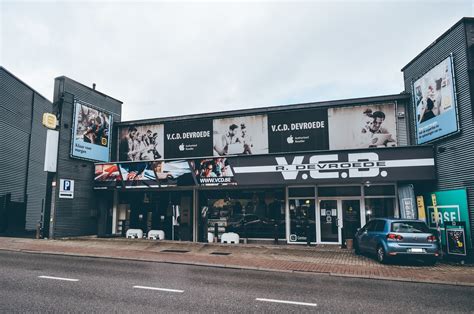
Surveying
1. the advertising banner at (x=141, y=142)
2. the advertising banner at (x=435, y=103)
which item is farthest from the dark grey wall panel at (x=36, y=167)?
the advertising banner at (x=435, y=103)

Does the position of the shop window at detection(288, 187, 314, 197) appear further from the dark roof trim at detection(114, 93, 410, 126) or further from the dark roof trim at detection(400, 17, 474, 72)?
the dark roof trim at detection(400, 17, 474, 72)

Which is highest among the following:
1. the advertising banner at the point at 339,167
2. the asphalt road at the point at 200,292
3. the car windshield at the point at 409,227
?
A: the advertising banner at the point at 339,167

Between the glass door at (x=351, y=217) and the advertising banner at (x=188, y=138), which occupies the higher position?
the advertising banner at (x=188, y=138)

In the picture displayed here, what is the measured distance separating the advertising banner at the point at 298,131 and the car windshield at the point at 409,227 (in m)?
6.98

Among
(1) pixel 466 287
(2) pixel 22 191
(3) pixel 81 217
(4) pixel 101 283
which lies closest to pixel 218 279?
(4) pixel 101 283

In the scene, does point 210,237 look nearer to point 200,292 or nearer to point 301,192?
point 301,192

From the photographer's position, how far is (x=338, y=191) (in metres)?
18.2

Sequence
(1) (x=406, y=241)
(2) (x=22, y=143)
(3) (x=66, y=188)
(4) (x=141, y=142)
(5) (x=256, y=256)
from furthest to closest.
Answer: (2) (x=22, y=143), (4) (x=141, y=142), (3) (x=66, y=188), (5) (x=256, y=256), (1) (x=406, y=241)

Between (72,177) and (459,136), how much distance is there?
18.8m

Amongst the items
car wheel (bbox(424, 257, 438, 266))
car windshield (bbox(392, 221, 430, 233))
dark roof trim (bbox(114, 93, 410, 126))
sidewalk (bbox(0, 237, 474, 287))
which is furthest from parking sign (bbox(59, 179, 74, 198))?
car wheel (bbox(424, 257, 438, 266))

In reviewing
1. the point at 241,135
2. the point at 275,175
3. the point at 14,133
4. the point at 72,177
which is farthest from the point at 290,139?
the point at 14,133

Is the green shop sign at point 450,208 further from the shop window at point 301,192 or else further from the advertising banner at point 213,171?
the advertising banner at point 213,171

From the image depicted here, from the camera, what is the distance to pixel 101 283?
9.05 m

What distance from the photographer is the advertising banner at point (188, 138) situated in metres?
21.3
